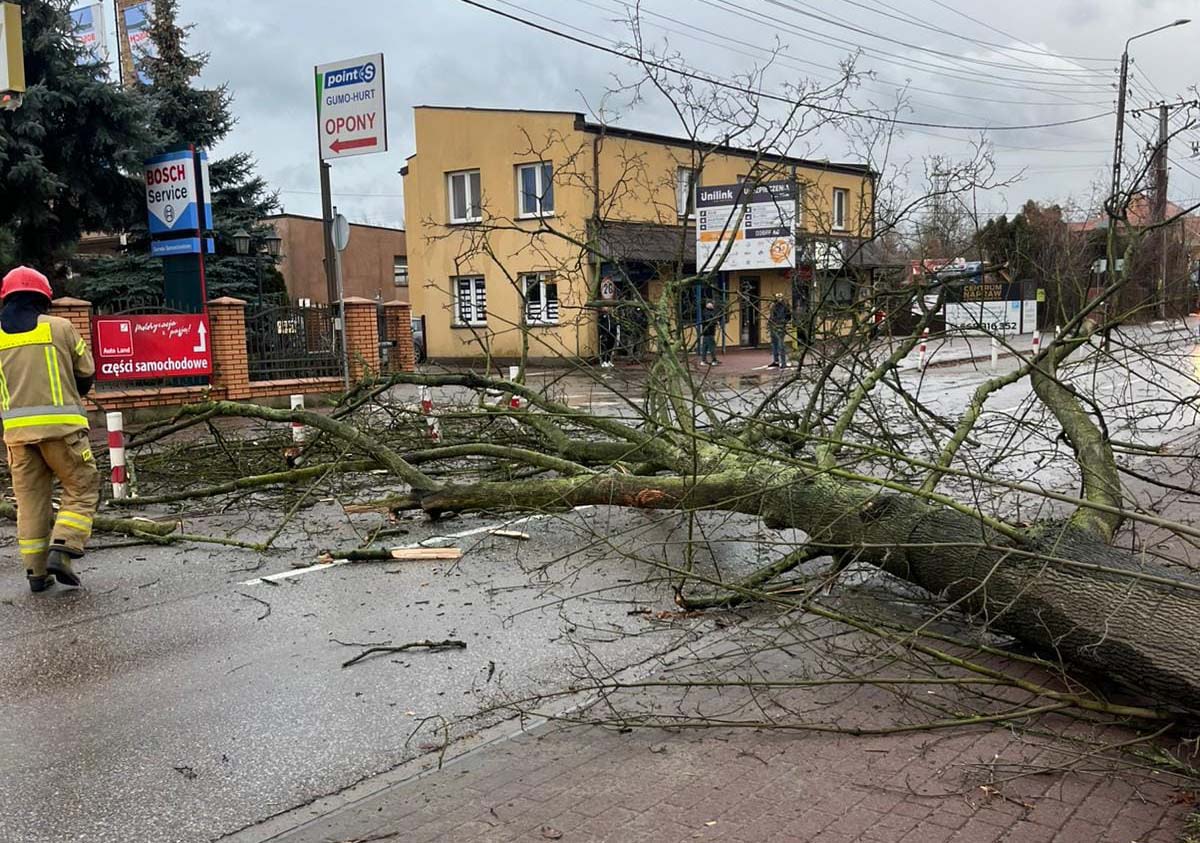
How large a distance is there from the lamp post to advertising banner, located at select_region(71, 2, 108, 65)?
16.6ft

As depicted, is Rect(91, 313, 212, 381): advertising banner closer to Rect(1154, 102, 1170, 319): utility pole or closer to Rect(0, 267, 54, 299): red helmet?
Rect(0, 267, 54, 299): red helmet

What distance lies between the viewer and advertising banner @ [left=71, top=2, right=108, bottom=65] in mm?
19578

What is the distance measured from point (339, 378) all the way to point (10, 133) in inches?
287

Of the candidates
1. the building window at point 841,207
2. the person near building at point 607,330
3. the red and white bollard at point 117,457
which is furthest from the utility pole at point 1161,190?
the building window at point 841,207

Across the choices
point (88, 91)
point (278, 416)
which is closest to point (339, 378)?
point (88, 91)

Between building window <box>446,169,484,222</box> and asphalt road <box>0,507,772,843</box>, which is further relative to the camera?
building window <box>446,169,484,222</box>

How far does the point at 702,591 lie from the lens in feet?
18.7

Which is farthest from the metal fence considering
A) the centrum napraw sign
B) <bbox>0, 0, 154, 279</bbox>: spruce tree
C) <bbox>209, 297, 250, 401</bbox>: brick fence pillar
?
<bbox>0, 0, 154, 279</bbox>: spruce tree

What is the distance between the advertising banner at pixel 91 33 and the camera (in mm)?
19578

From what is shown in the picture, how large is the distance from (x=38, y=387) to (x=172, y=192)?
14.4 metres

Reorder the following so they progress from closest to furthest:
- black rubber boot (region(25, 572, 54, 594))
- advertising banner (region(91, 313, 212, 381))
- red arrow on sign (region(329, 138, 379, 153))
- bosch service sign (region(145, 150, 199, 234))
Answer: black rubber boot (region(25, 572, 54, 594)), advertising banner (region(91, 313, 212, 381)), red arrow on sign (region(329, 138, 379, 153)), bosch service sign (region(145, 150, 199, 234))

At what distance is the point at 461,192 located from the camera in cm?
3081

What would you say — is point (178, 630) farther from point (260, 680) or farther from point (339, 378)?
point (339, 378)

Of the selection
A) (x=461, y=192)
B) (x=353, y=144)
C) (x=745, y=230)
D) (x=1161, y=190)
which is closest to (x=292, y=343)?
(x=353, y=144)
